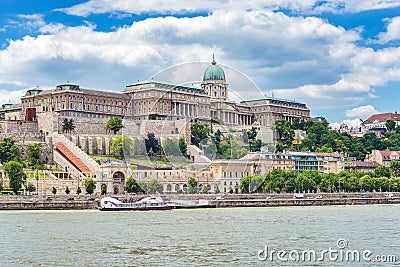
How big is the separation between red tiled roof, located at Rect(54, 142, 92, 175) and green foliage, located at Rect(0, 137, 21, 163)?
3455 mm

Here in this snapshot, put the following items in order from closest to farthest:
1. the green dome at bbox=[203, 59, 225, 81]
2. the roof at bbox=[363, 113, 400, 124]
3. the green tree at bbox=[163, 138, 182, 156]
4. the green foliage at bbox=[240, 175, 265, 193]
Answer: the green dome at bbox=[203, 59, 225, 81]
the green tree at bbox=[163, 138, 182, 156]
the green foliage at bbox=[240, 175, 265, 193]
the roof at bbox=[363, 113, 400, 124]

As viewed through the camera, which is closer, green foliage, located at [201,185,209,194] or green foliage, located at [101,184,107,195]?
green foliage, located at [101,184,107,195]

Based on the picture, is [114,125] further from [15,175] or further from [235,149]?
[235,149]

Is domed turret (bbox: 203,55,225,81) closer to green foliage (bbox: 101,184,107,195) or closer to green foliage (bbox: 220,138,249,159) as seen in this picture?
green foliage (bbox: 220,138,249,159)

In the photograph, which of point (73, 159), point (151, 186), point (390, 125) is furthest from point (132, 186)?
point (390, 125)

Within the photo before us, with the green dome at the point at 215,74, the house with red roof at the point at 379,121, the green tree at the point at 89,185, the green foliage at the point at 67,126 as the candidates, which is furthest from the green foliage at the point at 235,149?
the house with red roof at the point at 379,121

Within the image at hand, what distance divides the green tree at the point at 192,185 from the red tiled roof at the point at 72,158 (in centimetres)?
724

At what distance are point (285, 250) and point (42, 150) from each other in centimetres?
4191

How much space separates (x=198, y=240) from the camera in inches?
1086

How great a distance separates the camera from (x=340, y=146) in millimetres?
86938

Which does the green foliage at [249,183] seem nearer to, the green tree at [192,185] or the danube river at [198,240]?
the green tree at [192,185]

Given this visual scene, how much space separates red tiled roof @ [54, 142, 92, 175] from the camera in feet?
197

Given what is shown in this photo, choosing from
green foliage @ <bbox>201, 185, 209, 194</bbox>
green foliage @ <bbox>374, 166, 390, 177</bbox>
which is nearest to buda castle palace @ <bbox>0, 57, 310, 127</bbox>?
green foliage @ <bbox>201, 185, 209, 194</bbox>

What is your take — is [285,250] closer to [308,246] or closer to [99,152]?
[308,246]
